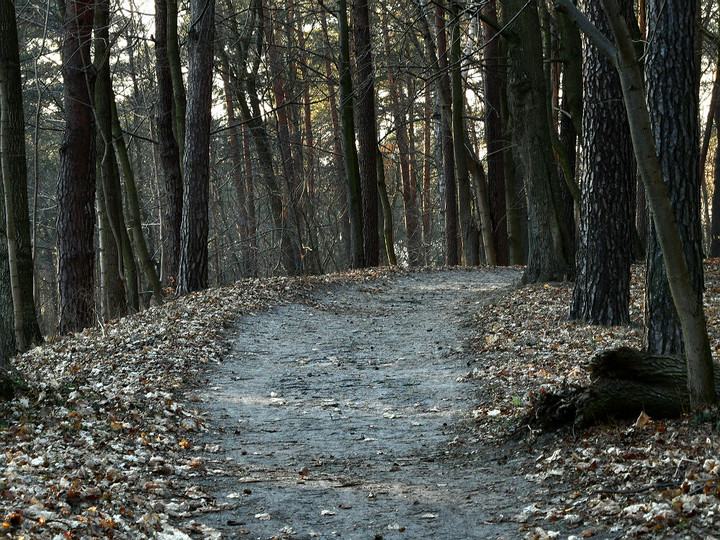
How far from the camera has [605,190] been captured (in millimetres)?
9234

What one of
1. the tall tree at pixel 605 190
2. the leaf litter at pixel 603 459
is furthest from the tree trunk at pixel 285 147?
the leaf litter at pixel 603 459

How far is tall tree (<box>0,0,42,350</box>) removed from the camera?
11852 mm

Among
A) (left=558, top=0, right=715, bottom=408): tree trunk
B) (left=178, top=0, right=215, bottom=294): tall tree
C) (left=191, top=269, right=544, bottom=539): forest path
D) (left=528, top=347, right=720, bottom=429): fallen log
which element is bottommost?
Answer: (left=191, top=269, right=544, bottom=539): forest path

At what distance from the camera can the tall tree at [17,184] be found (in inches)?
467

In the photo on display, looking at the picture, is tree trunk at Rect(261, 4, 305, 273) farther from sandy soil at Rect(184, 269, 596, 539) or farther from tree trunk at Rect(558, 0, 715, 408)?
tree trunk at Rect(558, 0, 715, 408)

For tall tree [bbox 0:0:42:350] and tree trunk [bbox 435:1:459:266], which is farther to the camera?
tree trunk [bbox 435:1:459:266]

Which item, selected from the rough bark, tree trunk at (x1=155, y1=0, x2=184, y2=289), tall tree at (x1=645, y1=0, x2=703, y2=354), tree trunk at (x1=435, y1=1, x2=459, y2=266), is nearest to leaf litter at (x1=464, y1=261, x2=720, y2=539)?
tall tree at (x1=645, y1=0, x2=703, y2=354)

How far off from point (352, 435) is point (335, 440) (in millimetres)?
212

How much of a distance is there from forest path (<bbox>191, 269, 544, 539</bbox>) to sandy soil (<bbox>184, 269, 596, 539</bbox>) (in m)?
0.01

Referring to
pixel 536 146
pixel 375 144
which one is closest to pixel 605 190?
pixel 536 146

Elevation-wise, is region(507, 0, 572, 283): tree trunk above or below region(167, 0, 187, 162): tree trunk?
below

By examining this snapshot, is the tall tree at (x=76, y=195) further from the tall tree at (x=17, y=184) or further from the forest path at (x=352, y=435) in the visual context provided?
the forest path at (x=352, y=435)

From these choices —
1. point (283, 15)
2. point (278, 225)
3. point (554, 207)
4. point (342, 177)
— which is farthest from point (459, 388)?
point (342, 177)

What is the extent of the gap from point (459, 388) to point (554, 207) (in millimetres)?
5666
